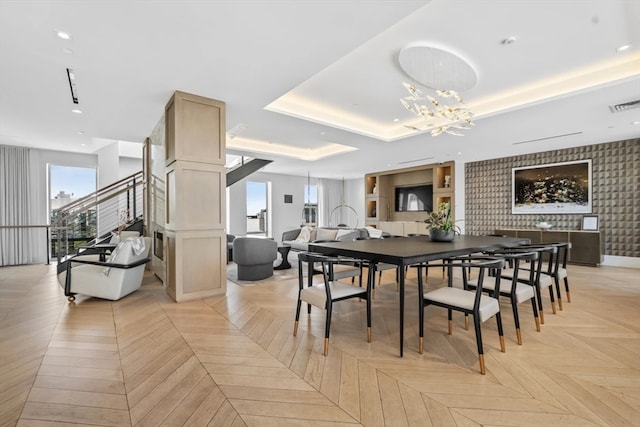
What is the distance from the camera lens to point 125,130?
5.23m

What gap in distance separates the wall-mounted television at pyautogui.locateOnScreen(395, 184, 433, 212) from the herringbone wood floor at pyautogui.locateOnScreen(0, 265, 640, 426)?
19.7 feet

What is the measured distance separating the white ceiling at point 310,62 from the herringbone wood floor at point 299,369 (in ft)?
8.29

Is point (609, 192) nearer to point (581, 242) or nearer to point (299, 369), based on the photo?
point (581, 242)

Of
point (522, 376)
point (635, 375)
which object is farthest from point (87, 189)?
point (635, 375)

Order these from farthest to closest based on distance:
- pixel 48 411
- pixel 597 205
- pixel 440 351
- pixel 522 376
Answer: pixel 597 205 → pixel 440 351 → pixel 522 376 → pixel 48 411

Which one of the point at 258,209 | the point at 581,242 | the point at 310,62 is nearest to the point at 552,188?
the point at 581,242

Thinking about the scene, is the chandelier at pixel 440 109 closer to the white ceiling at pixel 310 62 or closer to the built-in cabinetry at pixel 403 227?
the white ceiling at pixel 310 62

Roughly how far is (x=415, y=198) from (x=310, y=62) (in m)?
7.56

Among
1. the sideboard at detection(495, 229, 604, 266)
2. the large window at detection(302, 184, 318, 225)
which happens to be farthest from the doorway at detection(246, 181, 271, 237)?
the sideboard at detection(495, 229, 604, 266)

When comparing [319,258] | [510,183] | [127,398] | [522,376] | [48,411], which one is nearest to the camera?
[48,411]

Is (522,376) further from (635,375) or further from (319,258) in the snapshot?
(319,258)

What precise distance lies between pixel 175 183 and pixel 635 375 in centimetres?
439

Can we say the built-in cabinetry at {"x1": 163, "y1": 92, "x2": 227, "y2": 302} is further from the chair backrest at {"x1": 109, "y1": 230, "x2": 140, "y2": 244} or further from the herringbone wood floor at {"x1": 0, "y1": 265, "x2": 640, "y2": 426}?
the chair backrest at {"x1": 109, "y1": 230, "x2": 140, "y2": 244}

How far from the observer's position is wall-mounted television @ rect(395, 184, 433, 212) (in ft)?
30.6
